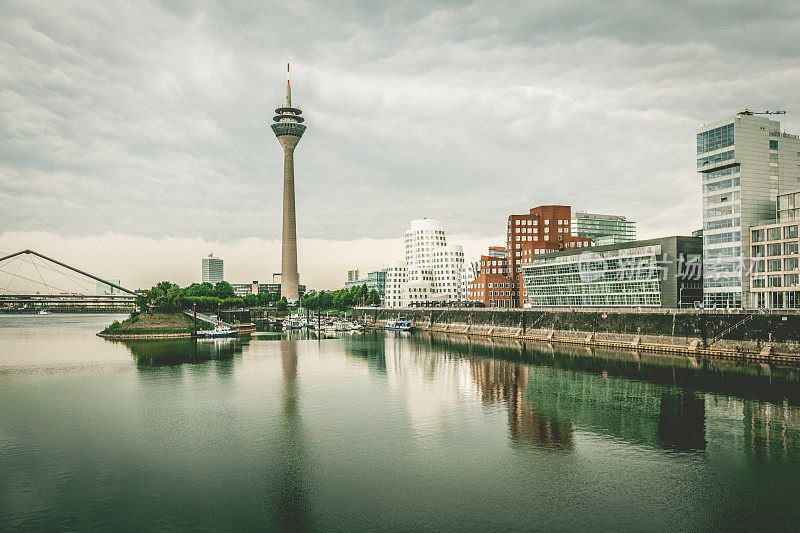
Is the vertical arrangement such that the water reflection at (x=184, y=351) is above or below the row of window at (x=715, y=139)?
below

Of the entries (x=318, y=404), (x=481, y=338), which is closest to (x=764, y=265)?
(x=481, y=338)

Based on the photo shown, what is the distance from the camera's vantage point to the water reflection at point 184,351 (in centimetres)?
8192

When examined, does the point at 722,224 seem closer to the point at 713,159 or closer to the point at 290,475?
the point at 713,159

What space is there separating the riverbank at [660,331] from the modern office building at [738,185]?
17.7 meters

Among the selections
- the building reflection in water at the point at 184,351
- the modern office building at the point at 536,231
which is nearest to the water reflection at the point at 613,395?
the building reflection in water at the point at 184,351

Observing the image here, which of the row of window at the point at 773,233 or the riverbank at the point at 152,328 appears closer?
the row of window at the point at 773,233

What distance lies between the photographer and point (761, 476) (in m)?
30.3

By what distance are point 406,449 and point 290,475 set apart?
8.16 meters

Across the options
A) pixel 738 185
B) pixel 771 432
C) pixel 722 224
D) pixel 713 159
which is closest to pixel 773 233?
pixel 722 224

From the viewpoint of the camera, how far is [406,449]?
35625 millimetres

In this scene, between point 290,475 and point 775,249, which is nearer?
point 290,475

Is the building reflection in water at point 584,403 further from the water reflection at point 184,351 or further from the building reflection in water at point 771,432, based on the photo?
the water reflection at point 184,351

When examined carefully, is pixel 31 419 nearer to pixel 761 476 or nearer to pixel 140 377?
pixel 140 377

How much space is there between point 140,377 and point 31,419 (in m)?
22.2
